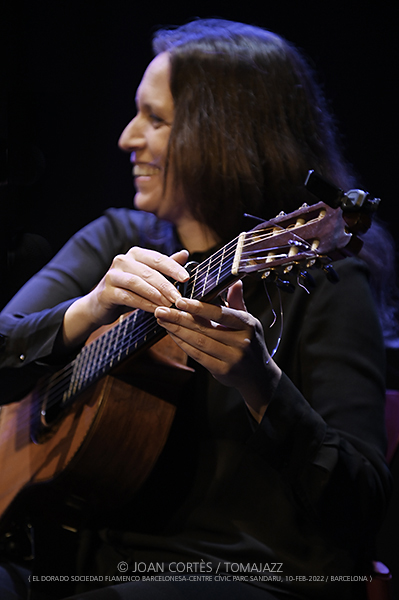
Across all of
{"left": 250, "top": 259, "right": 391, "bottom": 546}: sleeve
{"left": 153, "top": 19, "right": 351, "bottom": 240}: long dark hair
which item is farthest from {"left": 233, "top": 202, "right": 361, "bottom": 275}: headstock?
{"left": 153, "top": 19, "right": 351, "bottom": 240}: long dark hair

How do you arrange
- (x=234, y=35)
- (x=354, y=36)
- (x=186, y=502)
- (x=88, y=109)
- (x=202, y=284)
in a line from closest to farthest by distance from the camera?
(x=202, y=284)
(x=186, y=502)
(x=234, y=35)
(x=354, y=36)
(x=88, y=109)

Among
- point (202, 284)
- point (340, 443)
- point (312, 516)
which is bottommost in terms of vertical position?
point (312, 516)

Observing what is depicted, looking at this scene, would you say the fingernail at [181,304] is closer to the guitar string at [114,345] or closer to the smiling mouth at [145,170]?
the guitar string at [114,345]

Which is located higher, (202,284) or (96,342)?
(202,284)

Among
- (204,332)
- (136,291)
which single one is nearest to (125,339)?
(136,291)

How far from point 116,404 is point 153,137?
59cm

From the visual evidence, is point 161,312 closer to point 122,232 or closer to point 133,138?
point 133,138

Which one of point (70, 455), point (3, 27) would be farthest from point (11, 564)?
point (3, 27)

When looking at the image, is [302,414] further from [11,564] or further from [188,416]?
[11,564]

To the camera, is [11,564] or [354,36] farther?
[354,36]

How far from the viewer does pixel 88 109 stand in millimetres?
1827

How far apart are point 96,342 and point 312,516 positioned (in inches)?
23.3

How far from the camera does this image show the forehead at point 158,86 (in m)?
1.20

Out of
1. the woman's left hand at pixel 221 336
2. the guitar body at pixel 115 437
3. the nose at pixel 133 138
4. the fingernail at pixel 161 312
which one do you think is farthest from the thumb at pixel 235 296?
the nose at pixel 133 138
